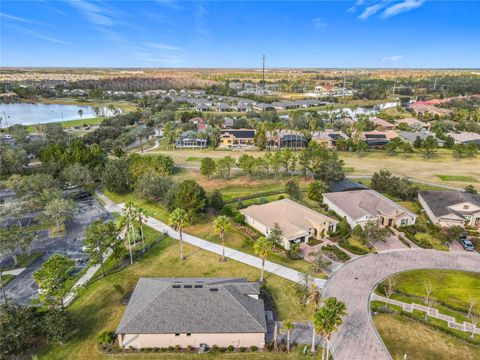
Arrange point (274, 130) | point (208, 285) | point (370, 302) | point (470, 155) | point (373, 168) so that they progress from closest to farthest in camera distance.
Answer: point (208, 285), point (370, 302), point (373, 168), point (470, 155), point (274, 130)

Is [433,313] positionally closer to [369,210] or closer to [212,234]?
[369,210]

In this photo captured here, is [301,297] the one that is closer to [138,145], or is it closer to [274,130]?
[274,130]

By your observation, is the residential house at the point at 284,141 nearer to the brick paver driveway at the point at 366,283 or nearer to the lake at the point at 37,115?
the brick paver driveway at the point at 366,283

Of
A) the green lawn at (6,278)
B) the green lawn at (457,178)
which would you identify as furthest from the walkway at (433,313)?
the green lawn at (457,178)

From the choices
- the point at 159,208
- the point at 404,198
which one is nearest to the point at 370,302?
the point at 404,198

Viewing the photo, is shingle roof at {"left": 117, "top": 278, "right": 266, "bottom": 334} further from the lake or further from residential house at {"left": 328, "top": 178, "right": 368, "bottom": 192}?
the lake
